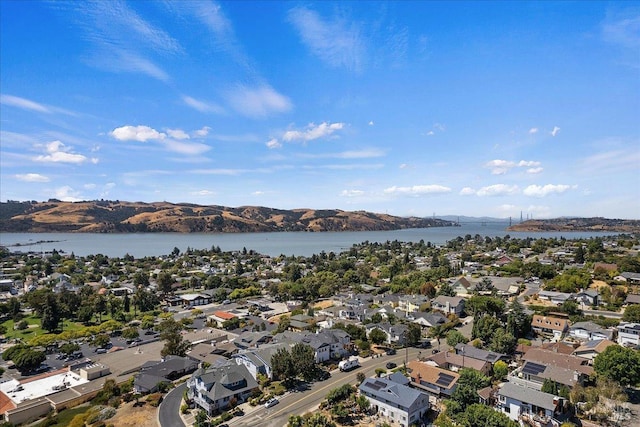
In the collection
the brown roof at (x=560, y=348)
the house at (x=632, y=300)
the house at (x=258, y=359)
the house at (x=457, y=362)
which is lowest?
the house at (x=258, y=359)

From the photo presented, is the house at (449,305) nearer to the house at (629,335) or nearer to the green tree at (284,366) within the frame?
the house at (629,335)

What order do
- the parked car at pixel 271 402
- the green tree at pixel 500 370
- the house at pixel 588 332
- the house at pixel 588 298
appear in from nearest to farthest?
the parked car at pixel 271 402
the green tree at pixel 500 370
the house at pixel 588 332
the house at pixel 588 298

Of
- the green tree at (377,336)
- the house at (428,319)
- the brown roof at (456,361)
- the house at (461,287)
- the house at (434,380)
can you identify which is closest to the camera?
A: the house at (434,380)

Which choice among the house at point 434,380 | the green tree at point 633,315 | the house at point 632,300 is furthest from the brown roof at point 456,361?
the house at point 632,300

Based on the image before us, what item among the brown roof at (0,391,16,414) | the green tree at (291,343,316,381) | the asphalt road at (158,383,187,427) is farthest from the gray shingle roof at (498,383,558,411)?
the brown roof at (0,391,16,414)

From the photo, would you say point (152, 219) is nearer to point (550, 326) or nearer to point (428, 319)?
point (428, 319)

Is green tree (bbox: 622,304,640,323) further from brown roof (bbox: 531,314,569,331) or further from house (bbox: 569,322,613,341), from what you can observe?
brown roof (bbox: 531,314,569,331)

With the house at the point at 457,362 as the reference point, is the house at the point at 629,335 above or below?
above
